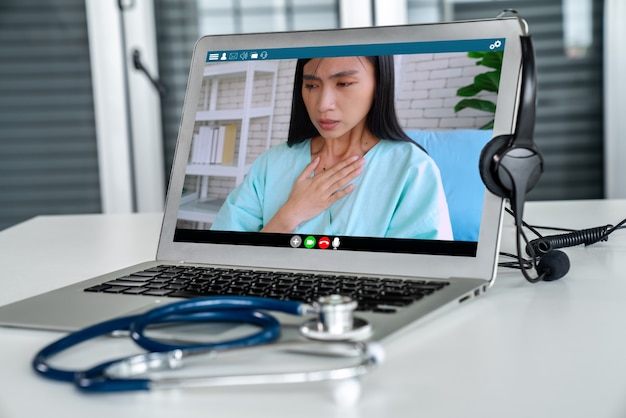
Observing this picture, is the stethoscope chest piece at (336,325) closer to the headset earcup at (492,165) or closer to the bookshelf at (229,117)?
the headset earcup at (492,165)

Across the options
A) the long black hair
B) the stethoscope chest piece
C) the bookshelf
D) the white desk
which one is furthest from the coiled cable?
the stethoscope chest piece

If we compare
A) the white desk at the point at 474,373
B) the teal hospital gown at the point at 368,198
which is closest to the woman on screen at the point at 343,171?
the teal hospital gown at the point at 368,198

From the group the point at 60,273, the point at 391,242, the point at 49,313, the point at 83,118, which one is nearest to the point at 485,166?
the point at 391,242

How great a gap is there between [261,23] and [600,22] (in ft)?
4.52

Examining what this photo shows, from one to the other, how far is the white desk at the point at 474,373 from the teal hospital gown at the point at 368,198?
111mm

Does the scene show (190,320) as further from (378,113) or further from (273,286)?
(378,113)

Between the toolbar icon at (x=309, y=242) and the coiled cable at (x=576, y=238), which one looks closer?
the toolbar icon at (x=309, y=242)

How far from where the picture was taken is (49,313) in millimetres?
694

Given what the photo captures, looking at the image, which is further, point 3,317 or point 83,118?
point 83,118

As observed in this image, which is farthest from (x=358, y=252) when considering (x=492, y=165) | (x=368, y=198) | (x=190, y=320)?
(x=190, y=320)

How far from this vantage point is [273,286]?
0.74 meters

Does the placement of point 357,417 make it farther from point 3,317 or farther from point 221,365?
point 3,317

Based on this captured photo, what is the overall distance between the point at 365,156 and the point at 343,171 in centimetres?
3

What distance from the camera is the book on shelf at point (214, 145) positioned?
3.07ft
